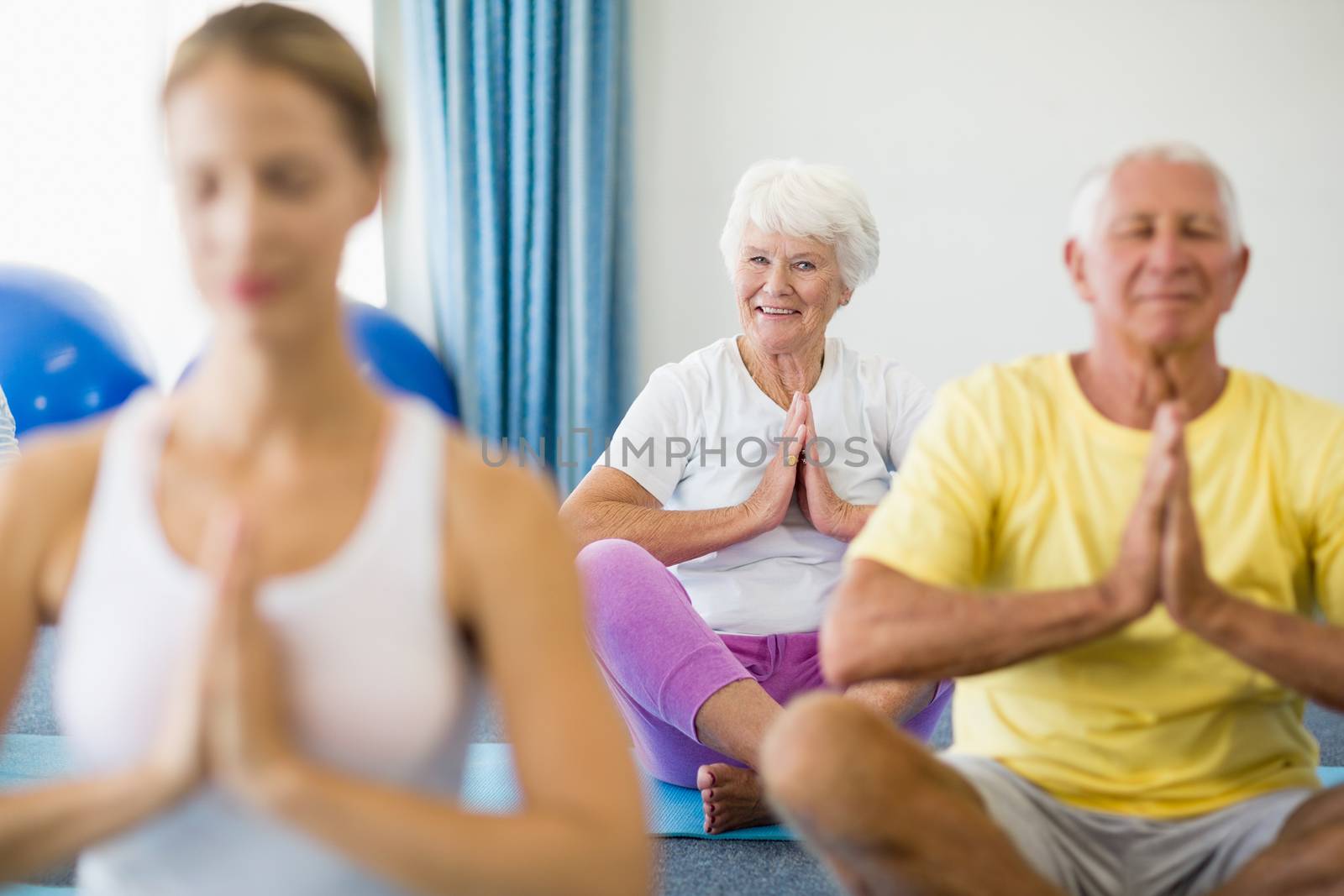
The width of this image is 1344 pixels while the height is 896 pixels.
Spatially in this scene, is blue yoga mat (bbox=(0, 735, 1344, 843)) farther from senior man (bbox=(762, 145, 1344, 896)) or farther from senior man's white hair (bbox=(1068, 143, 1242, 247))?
senior man's white hair (bbox=(1068, 143, 1242, 247))

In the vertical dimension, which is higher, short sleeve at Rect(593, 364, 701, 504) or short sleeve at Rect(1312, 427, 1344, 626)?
short sleeve at Rect(1312, 427, 1344, 626)

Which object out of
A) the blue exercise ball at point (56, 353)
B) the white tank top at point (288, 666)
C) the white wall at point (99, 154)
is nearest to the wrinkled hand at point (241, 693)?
the white tank top at point (288, 666)

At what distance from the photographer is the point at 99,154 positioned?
4051 millimetres

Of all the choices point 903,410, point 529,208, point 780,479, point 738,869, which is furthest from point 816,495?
point 529,208

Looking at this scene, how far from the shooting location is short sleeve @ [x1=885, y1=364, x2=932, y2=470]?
2281mm

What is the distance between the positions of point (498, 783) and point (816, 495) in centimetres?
70

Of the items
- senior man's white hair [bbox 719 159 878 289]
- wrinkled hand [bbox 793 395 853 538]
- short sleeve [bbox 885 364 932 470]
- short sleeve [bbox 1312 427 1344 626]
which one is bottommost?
wrinkled hand [bbox 793 395 853 538]

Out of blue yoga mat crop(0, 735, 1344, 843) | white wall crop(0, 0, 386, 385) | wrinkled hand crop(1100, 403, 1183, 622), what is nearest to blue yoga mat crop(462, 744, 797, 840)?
blue yoga mat crop(0, 735, 1344, 843)

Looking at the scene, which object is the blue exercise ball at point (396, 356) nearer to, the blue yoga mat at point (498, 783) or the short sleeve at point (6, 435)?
the short sleeve at point (6, 435)

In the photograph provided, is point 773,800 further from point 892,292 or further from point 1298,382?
point 1298,382

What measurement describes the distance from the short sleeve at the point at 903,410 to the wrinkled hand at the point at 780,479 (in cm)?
19

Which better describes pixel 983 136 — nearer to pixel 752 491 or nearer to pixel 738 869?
pixel 752 491

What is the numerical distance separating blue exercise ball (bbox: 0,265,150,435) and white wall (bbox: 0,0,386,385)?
1.50 feet

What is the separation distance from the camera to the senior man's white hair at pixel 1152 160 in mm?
1294
